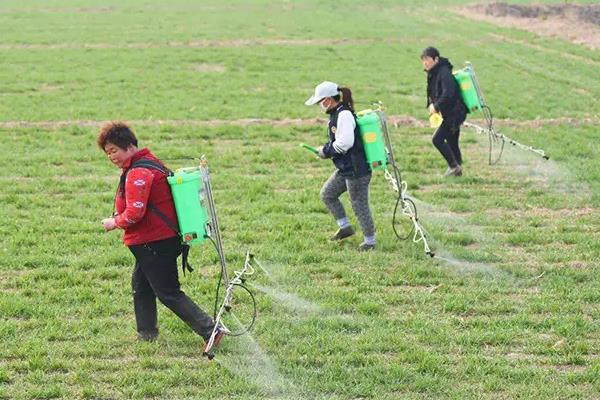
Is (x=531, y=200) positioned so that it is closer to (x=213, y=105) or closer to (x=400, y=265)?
(x=400, y=265)

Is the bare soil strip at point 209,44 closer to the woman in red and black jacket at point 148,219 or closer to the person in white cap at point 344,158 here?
the person in white cap at point 344,158

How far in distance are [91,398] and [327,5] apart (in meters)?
44.3

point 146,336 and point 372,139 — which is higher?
point 372,139

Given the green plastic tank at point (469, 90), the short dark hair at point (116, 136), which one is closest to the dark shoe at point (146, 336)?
the short dark hair at point (116, 136)

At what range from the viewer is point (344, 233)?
34.2ft

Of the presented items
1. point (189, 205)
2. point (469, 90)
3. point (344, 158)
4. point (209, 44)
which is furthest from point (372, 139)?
point (209, 44)

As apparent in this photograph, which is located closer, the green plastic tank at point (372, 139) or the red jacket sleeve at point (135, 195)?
the red jacket sleeve at point (135, 195)

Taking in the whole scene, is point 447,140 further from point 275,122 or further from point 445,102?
point 275,122

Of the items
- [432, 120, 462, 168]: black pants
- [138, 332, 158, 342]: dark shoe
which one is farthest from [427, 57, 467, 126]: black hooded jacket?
[138, 332, 158, 342]: dark shoe

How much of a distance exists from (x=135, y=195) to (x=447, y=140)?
7364mm

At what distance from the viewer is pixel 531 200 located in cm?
1218

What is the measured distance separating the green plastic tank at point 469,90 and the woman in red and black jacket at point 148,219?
6963 millimetres

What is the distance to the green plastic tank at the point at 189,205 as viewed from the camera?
23.3 ft

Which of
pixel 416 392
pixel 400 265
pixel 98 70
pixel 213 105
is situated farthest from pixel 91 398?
pixel 98 70
